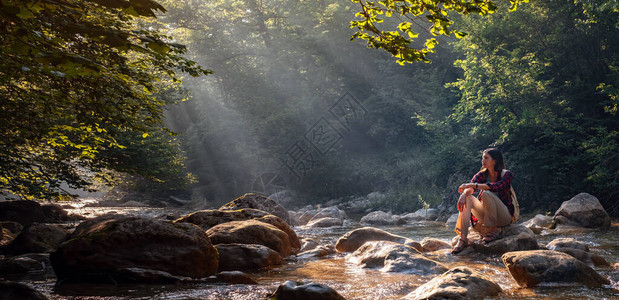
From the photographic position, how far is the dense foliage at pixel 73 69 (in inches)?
137

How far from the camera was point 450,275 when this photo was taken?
183 inches

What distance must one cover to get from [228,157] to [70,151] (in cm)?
2127

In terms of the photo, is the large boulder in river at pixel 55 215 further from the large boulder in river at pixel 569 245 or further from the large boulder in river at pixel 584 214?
the large boulder in river at pixel 584 214

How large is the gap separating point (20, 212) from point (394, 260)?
13098 mm

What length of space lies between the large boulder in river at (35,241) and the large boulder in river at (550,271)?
7.56 meters

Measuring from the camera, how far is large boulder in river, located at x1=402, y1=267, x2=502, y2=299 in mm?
4195

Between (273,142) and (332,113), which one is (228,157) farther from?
(332,113)

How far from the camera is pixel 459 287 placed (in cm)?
435

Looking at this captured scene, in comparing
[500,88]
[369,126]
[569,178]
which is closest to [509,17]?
[500,88]

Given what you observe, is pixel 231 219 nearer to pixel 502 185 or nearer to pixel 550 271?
pixel 502 185

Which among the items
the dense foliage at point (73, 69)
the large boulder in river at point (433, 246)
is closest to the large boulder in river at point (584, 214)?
the large boulder in river at point (433, 246)

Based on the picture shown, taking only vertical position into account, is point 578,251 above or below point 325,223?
above

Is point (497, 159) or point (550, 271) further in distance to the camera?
point (497, 159)

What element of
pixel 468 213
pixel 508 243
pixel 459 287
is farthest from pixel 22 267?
pixel 508 243
